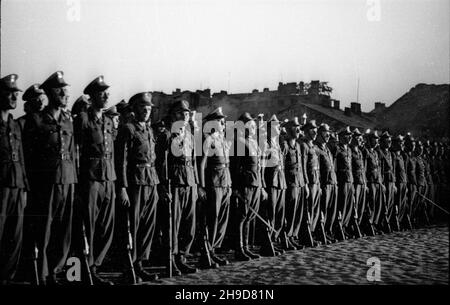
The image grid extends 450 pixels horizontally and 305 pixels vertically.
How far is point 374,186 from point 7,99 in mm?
8906

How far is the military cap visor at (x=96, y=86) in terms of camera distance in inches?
221

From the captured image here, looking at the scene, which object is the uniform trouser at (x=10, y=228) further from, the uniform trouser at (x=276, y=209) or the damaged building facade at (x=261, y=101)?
the damaged building facade at (x=261, y=101)

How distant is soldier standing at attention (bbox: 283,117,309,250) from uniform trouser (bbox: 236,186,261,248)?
112 centimetres

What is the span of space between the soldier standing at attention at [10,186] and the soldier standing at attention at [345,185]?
23.2 ft

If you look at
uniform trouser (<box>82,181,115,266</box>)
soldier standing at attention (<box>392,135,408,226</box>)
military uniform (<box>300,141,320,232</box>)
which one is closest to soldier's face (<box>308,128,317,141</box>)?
military uniform (<box>300,141,320,232</box>)

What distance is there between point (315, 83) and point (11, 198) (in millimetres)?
44589

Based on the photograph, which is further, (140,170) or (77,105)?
(77,105)

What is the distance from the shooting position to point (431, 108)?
113ft

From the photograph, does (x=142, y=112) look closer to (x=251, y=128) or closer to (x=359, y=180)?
(x=251, y=128)

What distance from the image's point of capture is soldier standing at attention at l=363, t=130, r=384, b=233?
1102 centimetres

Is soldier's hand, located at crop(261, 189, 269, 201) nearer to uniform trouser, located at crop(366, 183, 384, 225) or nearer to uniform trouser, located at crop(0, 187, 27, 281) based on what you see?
uniform trouser, located at crop(366, 183, 384, 225)

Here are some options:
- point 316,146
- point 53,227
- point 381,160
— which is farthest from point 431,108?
point 53,227

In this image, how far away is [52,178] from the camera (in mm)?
5125
